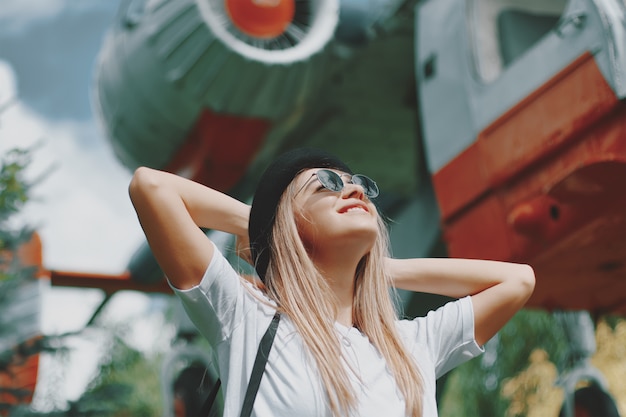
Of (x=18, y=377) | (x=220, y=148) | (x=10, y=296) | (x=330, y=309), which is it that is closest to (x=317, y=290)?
(x=330, y=309)

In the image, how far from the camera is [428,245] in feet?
23.2

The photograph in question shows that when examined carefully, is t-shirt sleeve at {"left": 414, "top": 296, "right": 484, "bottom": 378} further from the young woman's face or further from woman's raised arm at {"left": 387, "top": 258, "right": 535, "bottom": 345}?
the young woman's face

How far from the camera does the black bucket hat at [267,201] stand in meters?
1.95

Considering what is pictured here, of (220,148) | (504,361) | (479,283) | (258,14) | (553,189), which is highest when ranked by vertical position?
(479,283)

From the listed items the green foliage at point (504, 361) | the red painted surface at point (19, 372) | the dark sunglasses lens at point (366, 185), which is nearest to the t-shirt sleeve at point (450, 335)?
the dark sunglasses lens at point (366, 185)

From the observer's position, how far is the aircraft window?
567 cm

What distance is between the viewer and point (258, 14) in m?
6.12

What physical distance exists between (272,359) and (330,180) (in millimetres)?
399

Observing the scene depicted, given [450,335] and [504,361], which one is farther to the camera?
[504,361]

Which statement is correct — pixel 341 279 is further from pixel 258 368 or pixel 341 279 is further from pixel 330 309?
pixel 258 368

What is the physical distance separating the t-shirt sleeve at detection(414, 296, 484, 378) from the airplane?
2.70 meters

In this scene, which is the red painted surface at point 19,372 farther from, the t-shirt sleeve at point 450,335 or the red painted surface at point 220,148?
the t-shirt sleeve at point 450,335

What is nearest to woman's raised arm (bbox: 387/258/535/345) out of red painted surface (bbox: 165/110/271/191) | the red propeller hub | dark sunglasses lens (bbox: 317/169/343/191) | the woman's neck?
the woman's neck

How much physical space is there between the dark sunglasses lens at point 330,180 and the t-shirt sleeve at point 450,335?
36 cm
